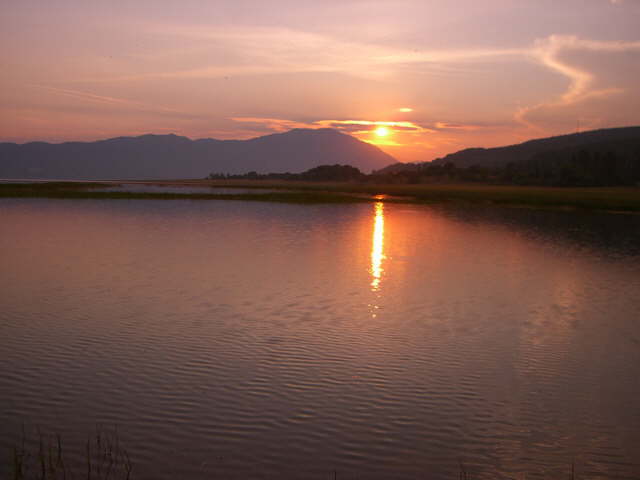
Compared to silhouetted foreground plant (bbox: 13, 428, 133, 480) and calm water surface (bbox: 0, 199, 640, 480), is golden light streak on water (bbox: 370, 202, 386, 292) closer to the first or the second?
calm water surface (bbox: 0, 199, 640, 480)

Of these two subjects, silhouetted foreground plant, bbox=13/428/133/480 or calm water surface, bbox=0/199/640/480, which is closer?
silhouetted foreground plant, bbox=13/428/133/480

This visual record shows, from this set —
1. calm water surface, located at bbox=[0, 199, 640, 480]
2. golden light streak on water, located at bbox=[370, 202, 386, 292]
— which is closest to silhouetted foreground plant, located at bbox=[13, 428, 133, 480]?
calm water surface, located at bbox=[0, 199, 640, 480]

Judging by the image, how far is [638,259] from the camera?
3000 centimetres

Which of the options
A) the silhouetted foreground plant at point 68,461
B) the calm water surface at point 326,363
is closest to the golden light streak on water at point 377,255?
the calm water surface at point 326,363

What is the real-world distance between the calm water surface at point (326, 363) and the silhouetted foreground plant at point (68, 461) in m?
0.21

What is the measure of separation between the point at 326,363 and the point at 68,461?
5513 mm

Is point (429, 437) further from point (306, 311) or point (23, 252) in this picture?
point (23, 252)

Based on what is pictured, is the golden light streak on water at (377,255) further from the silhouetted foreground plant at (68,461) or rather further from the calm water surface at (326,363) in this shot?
the silhouetted foreground plant at (68,461)

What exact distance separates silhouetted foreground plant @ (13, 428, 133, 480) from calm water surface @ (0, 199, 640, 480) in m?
0.21

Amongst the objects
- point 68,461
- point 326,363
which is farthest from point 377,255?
point 68,461

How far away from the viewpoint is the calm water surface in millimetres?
8711

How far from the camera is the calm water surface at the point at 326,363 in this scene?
28.6 ft

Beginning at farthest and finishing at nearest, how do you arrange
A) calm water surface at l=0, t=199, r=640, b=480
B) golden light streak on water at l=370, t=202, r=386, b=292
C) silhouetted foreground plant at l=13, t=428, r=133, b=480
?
golden light streak on water at l=370, t=202, r=386, b=292 < calm water surface at l=0, t=199, r=640, b=480 < silhouetted foreground plant at l=13, t=428, r=133, b=480

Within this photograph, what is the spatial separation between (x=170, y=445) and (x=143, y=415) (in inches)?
45.9
